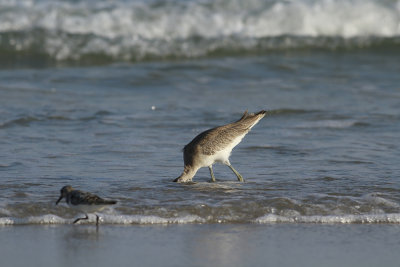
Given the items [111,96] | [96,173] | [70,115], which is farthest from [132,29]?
[96,173]

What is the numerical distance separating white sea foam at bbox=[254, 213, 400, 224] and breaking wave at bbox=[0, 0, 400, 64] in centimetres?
916

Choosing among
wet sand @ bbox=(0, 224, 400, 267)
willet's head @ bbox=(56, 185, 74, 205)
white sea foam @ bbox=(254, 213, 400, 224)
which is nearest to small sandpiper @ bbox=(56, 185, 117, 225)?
willet's head @ bbox=(56, 185, 74, 205)

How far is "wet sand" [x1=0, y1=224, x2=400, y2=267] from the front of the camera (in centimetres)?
476

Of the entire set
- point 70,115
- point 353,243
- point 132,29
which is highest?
point 132,29

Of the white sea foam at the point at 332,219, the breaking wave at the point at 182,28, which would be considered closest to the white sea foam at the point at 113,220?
the white sea foam at the point at 332,219

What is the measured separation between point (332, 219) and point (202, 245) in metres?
1.25

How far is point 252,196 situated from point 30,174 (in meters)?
2.12

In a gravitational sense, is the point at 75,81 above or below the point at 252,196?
above

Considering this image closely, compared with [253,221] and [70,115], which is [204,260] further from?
[70,115]

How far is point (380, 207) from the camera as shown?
239 inches

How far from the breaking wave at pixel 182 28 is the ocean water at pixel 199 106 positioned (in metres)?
0.03

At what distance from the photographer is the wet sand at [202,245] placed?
4.76m

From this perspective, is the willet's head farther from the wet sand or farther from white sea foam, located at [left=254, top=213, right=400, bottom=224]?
white sea foam, located at [left=254, top=213, right=400, bottom=224]

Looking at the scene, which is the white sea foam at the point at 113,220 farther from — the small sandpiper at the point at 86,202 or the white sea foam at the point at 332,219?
the white sea foam at the point at 332,219
